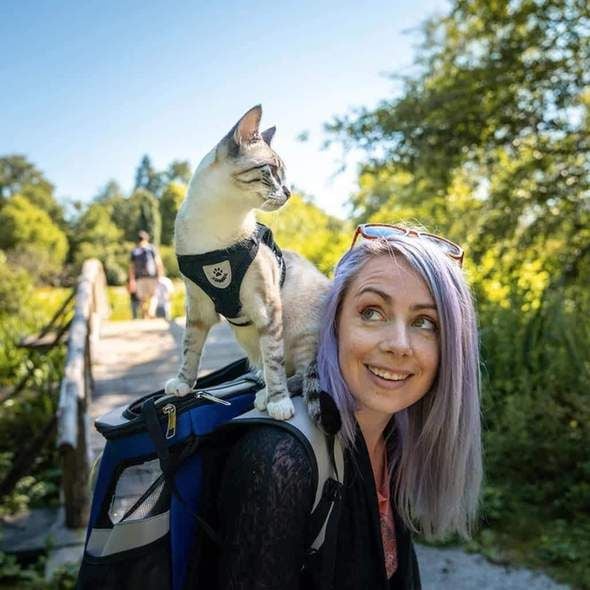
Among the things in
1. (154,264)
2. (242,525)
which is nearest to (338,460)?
(242,525)

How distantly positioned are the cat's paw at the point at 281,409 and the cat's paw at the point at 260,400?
0.05 ft

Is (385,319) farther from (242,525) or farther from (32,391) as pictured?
(32,391)

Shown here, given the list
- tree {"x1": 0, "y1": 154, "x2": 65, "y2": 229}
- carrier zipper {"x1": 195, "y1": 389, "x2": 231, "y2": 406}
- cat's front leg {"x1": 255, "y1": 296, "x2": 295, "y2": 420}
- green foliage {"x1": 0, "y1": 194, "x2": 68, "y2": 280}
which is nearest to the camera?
carrier zipper {"x1": 195, "y1": 389, "x2": 231, "y2": 406}

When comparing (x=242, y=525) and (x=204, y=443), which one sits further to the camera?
(x=204, y=443)

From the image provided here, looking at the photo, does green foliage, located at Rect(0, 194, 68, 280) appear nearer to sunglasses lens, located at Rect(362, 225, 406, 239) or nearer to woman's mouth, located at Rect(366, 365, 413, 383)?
sunglasses lens, located at Rect(362, 225, 406, 239)

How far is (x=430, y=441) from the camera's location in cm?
161

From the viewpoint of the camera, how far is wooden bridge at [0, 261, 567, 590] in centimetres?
399

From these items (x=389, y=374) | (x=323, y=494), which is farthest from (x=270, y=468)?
(x=389, y=374)

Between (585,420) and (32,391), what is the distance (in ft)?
23.7

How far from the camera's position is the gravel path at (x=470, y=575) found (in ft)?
12.5

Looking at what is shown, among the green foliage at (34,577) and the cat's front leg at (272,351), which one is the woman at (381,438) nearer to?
the cat's front leg at (272,351)

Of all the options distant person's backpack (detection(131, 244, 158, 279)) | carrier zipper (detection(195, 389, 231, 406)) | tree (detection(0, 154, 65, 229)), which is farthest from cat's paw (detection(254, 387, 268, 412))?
tree (detection(0, 154, 65, 229))

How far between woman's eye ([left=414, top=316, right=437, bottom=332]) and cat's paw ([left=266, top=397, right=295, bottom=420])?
0.39 metres

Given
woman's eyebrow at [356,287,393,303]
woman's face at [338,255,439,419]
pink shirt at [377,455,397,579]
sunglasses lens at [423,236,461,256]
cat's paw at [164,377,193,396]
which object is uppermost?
sunglasses lens at [423,236,461,256]
